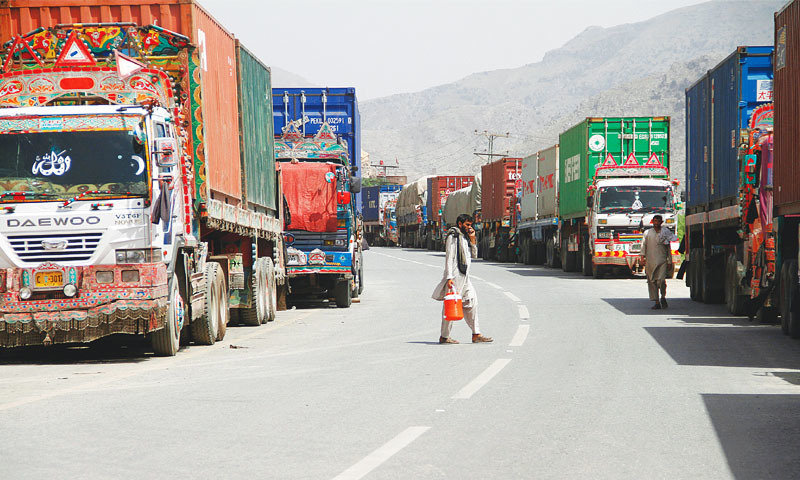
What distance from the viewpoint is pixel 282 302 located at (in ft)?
68.4

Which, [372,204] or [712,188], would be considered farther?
[372,204]

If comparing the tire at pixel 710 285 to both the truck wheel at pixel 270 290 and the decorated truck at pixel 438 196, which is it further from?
the decorated truck at pixel 438 196

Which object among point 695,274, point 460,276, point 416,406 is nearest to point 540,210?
point 695,274

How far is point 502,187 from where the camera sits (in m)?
48.9

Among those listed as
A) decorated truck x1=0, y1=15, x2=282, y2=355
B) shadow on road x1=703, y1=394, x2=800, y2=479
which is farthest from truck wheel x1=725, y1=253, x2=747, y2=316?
shadow on road x1=703, y1=394, x2=800, y2=479

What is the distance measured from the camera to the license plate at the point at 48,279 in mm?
11219

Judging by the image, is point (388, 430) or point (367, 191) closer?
point (388, 430)

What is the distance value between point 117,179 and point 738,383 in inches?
255

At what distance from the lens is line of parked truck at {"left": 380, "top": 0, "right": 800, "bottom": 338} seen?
14.5 m

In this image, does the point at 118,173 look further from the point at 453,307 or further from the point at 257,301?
the point at 257,301

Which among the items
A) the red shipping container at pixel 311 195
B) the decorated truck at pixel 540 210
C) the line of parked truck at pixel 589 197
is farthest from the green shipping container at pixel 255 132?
the decorated truck at pixel 540 210

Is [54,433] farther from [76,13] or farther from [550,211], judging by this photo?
[550,211]

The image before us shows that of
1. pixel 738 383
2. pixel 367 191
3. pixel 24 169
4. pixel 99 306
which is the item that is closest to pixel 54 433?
pixel 99 306

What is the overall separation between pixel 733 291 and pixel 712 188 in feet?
8.18
